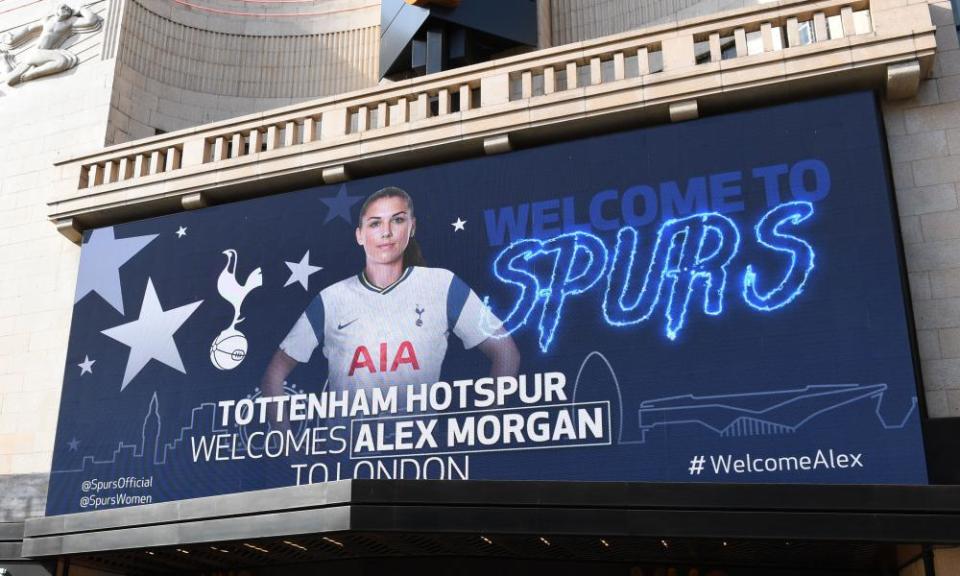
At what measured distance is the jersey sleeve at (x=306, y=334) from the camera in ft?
53.9

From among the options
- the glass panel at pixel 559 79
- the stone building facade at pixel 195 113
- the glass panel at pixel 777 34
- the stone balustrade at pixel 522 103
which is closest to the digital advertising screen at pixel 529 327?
the stone balustrade at pixel 522 103

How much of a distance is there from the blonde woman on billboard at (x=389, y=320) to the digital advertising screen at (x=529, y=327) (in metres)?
0.04

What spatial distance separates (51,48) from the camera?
21.5 meters

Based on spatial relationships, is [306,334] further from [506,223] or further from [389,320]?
[506,223]

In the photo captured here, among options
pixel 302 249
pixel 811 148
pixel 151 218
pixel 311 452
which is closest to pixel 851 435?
pixel 811 148

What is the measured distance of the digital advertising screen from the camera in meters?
13.4

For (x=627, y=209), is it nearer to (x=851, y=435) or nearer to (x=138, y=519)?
(x=851, y=435)

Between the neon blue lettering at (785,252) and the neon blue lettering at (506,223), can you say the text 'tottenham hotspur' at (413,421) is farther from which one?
the neon blue lettering at (785,252)

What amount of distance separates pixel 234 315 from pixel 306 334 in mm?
1545

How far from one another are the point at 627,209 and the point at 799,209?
98.4 inches

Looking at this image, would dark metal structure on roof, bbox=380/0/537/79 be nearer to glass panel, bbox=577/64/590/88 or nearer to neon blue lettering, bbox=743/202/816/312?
glass panel, bbox=577/64/590/88

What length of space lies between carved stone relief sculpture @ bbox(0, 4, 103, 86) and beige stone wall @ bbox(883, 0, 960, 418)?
52.4 ft

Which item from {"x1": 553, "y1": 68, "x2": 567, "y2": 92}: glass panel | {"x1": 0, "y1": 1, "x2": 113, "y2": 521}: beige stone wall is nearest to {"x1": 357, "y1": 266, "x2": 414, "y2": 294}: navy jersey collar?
{"x1": 553, "y1": 68, "x2": 567, "y2": 92}: glass panel

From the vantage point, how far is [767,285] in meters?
14.0
